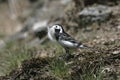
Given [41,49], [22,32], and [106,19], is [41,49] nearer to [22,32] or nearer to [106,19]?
[106,19]

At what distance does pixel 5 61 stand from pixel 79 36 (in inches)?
99.7

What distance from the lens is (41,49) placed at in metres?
10.6

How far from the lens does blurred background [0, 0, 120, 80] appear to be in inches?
298

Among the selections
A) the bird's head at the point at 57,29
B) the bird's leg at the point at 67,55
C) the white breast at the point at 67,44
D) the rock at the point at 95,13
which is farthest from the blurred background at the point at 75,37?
the bird's head at the point at 57,29

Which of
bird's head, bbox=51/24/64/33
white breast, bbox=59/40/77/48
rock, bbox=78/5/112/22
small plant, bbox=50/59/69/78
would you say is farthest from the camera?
rock, bbox=78/5/112/22

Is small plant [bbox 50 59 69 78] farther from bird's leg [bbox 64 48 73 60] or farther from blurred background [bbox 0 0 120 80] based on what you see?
bird's leg [bbox 64 48 73 60]

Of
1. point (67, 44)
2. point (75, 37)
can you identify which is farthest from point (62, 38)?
point (75, 37)

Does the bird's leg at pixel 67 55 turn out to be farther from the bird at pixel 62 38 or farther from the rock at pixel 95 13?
the rock at pixel 95 13

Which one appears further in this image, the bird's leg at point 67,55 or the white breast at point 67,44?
the bird's leg at point 67,55

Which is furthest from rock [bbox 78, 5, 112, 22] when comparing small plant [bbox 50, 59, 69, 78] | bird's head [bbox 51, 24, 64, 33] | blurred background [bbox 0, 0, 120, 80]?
small plant [bbox 50, 59, 69, 78]

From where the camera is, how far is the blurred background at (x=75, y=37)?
7562 millimetres

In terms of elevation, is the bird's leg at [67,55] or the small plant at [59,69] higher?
the bird's leg at [67,55]

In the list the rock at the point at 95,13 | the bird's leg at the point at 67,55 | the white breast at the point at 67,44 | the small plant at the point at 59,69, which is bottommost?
the small plant at the point at 59,69

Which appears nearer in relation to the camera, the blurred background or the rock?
the blurred background
